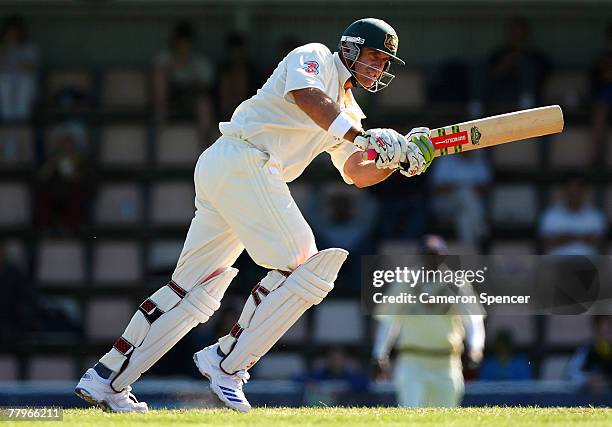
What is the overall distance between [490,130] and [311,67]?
0.90m

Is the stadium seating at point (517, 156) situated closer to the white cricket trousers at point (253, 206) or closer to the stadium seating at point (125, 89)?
the stadium seating at point (125, 89)

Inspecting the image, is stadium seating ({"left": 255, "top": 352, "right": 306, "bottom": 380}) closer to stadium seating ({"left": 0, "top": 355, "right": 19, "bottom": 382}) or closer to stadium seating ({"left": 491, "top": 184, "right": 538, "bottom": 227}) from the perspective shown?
stadium seating ({"left": 0, "top": 355, "right": 19, "bottom": 382})

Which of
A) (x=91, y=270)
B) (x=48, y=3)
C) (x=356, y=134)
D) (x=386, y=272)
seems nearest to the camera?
(x=356, y=134)

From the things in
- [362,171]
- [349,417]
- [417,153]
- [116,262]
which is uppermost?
[417,153]

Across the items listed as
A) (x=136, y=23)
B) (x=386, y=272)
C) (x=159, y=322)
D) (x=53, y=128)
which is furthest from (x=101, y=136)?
(x=159, y=322)

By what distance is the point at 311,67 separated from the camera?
5.81 meters

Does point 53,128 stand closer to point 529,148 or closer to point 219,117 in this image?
point 219,117

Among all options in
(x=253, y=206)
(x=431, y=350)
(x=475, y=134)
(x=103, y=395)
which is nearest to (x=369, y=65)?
(x=475, y=134)

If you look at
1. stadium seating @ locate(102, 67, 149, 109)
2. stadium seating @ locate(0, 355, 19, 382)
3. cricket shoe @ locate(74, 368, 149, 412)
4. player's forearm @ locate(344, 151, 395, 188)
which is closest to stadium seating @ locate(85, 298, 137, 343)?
stadium seating @ locate(0, 355, 19, 382)

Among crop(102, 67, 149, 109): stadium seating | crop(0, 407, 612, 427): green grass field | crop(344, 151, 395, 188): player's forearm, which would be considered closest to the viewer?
crop(0, 407, 612, 427): green grass field

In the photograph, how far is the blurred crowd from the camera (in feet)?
35.9

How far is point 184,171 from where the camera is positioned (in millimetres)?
11625

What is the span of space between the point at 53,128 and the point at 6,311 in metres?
1.72

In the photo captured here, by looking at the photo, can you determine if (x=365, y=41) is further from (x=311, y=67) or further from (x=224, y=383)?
(x=224, y=383)
